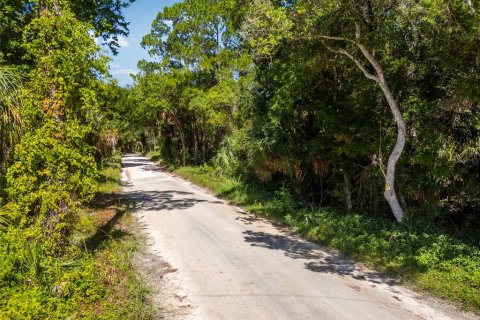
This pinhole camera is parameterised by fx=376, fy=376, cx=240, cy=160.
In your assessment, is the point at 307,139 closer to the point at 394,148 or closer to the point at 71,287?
the point at 394,148

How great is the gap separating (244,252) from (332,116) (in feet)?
17.5

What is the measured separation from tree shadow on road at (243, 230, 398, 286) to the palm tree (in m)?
6.41

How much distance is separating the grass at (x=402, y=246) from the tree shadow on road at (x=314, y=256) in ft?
1.11

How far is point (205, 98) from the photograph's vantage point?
81.9 feet

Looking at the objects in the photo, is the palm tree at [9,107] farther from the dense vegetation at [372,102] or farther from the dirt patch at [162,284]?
the dense vegetation at [372,102]

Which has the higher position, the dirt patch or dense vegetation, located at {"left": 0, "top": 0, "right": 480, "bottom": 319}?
dense vegetation, located at {"left": 0, "top": 0, "right": 480, "bottom": 319}

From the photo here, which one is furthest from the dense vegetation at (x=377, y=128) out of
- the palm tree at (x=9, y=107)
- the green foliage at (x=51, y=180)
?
the palm tree at (x=9, y=107)

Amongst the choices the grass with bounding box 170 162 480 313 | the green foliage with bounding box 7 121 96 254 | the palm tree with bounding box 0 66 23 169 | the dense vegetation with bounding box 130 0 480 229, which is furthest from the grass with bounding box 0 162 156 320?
the dense vegetation with bounding box 130 0 480 229

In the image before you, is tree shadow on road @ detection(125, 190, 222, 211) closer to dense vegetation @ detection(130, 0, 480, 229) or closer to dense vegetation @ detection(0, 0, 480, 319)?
dense vegetation @ detection(0, 0, 480, 319)

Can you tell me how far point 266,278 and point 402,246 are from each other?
3.57 meters

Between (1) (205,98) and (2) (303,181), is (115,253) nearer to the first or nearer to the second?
(2) (303,181)

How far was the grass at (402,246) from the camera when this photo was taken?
283 inches

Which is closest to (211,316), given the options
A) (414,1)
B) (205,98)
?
(414,1)

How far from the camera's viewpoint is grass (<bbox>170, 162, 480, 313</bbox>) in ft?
23.6
